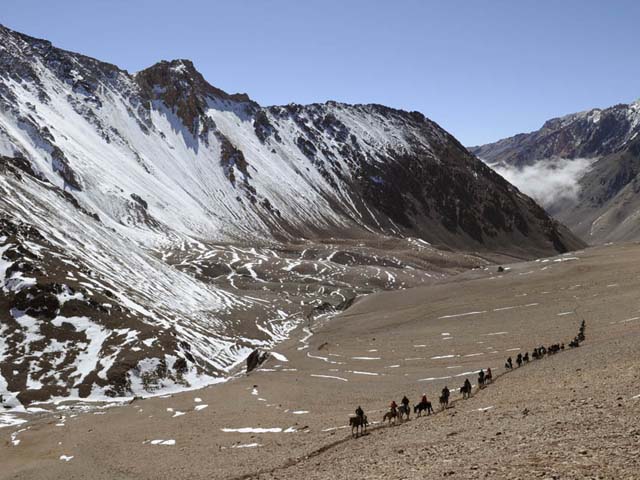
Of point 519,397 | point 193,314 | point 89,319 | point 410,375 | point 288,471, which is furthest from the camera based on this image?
point 193,314

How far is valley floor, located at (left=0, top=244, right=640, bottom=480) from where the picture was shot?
25.4 meters

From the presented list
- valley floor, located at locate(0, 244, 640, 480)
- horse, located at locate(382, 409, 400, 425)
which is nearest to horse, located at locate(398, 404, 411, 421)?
horse, located at locate(382, 409, 400, 425)

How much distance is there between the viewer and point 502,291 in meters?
119

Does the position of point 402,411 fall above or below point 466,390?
below

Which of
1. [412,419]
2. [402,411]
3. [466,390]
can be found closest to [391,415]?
[402,411]

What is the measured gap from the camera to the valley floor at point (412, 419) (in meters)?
25.4

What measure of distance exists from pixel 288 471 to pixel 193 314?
101 metres

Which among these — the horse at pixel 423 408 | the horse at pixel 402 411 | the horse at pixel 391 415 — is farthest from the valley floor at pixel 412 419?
the horse at pixel 391 415

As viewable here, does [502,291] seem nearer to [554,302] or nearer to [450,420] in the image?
[554,302]

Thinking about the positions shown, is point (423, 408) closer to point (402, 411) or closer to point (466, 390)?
point (402, 411)

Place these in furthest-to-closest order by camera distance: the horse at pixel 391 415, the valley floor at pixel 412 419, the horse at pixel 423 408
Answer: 1. the horse at pixel 423 408
2. the horse at pixel 391 415
3. the valley floor at pixel 412 419

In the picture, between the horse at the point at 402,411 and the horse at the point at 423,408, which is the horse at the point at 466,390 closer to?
the horse at the point at 423,408

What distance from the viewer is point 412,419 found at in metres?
40.4

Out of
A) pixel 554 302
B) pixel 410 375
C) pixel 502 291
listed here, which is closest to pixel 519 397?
pixel 410 375
